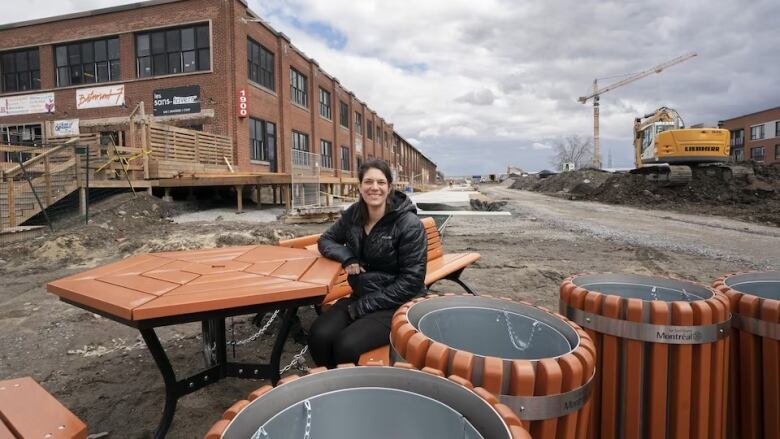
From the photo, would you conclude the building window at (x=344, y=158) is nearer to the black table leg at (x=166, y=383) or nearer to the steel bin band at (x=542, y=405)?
the black table leg at (x=166, y=383)

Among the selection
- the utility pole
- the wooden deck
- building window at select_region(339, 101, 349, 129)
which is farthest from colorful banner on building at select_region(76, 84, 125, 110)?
the utility pole

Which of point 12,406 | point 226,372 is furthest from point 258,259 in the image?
point 12,406

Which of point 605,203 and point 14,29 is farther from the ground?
point 14,29

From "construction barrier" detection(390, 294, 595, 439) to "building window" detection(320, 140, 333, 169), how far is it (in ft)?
100

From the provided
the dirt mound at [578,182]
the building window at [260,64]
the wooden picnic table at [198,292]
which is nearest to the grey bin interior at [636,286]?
the wooden picnic table at [198,292]

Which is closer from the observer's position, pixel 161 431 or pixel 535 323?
pixel 535 323

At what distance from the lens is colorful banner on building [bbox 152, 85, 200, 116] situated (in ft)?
67.4

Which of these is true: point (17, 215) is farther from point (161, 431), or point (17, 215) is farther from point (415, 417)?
point (415, 417)

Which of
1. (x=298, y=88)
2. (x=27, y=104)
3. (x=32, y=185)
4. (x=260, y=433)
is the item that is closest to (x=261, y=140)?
(x=298, y=88)

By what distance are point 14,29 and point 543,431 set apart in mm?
32294

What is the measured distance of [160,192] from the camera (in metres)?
17.9

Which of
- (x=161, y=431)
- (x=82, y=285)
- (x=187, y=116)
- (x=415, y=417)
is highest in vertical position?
(x=187, y=116)

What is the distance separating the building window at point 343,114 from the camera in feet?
119

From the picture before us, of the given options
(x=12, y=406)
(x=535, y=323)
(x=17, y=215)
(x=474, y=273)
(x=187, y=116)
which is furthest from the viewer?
(x=187, y=116)
